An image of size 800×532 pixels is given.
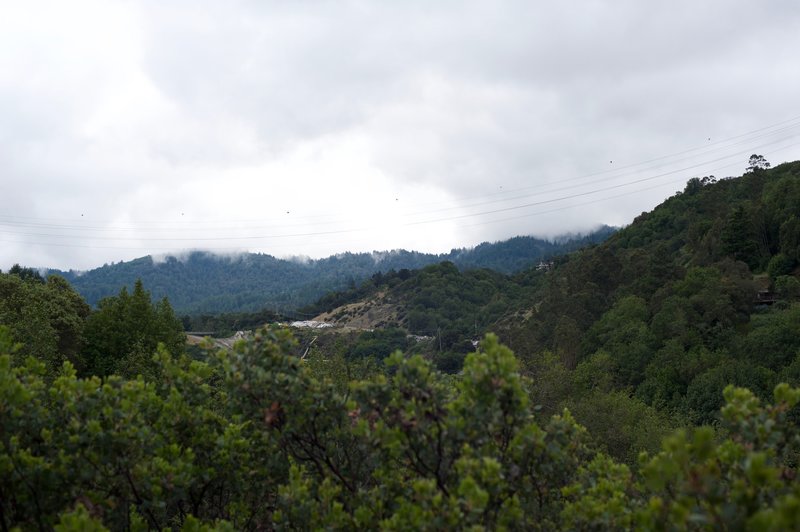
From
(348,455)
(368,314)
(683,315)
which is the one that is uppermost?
(348,455)

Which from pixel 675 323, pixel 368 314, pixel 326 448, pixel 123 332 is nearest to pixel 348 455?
pixel 326 448

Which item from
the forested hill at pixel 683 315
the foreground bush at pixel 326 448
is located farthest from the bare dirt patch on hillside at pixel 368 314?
the foreground bush at pixel 326 448

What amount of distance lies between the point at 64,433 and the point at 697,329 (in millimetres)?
45150

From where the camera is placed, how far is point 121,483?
5.96 m

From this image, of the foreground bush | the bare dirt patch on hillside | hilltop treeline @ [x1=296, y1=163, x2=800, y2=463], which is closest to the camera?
the foreground bush

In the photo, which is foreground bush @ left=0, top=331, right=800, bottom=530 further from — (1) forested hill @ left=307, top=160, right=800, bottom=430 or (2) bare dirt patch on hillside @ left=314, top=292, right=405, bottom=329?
(2) bare dirt patch on hillside @ left=314, top=292, right=405, bottom=329

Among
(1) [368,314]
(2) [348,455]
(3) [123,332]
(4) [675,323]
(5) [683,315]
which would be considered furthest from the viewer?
(1) [368,314]

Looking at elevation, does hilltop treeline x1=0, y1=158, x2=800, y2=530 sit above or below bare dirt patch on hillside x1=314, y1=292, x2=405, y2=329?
above

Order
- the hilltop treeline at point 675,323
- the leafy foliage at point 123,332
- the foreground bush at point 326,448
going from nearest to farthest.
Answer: the foreground bush at point 326,448 → the hilltop treeline at point 675,323 → the leafy foliage at point 123,332

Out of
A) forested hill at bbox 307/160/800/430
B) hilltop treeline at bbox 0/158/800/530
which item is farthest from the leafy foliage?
hilltop treeline at bbox 0/158/800/530

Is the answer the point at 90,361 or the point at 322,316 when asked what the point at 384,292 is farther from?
the point at 90,361

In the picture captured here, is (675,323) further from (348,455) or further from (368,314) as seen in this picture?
(368,314)

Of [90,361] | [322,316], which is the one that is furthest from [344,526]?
[322,316]

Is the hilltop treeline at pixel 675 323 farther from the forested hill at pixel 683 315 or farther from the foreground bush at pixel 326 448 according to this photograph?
the foreground bush at pixel 326 448
